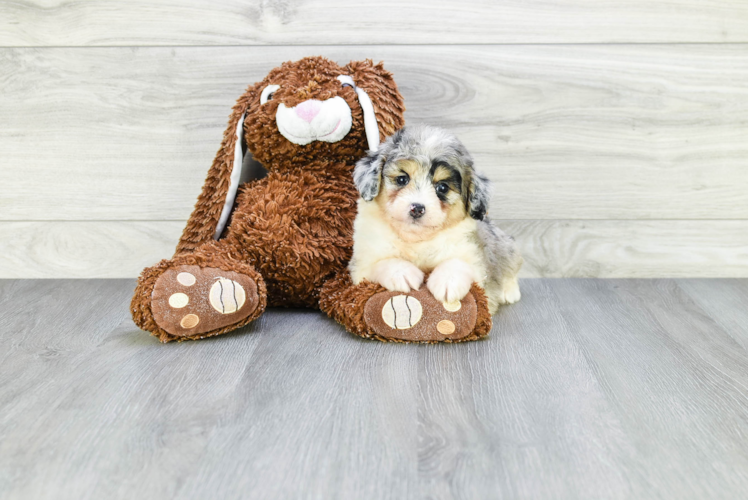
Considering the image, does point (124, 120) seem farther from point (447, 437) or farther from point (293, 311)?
point (447, 437)

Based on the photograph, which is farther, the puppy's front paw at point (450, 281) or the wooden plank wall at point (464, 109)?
the wooden plank wall at point (464, 109)

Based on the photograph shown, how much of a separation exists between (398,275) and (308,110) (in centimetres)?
38

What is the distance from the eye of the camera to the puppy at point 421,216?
122cm

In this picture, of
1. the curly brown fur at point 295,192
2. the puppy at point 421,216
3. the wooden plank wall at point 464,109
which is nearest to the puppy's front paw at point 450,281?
the puppy at point 421,216

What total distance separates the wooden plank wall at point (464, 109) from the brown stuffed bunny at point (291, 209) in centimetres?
22

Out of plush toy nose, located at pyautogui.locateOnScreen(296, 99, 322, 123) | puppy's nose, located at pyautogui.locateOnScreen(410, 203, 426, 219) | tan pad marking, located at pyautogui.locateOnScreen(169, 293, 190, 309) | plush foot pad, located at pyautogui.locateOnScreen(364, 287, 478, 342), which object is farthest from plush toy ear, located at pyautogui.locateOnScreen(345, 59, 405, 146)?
tan pad marking, located at pyautogui.locateOnScreen(169, 293, 190, 309)

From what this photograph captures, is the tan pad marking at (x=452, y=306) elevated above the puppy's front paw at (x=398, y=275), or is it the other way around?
the puppy's front paw at (x=398, y=275)

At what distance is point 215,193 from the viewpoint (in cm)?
148

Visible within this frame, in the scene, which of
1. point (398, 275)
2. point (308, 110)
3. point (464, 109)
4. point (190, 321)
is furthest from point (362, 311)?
point (464, 109)

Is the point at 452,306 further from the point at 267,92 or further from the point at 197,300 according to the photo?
the point at 267,92

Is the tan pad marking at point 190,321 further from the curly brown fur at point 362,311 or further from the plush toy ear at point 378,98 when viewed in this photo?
the plush toy ear at point 378,98

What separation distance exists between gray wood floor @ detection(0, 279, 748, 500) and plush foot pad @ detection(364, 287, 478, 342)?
0.10ft

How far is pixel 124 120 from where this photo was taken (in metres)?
1.68

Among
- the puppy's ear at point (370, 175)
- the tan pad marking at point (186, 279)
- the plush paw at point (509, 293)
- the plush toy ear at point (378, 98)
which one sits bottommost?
the plush paw at point (509, 293)
